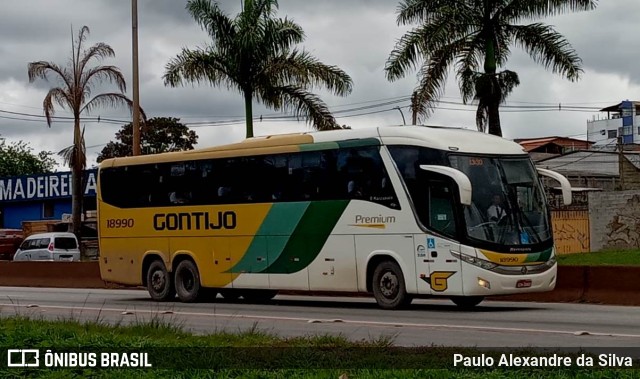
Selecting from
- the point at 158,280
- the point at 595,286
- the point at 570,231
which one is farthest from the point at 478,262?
the point at 570,231

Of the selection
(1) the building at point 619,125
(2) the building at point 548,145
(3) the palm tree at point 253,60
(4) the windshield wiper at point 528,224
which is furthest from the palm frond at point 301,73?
(1) the building at point 619,125

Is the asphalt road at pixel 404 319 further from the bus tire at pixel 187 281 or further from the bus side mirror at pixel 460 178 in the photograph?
the bus side mirror at pixel 460 178

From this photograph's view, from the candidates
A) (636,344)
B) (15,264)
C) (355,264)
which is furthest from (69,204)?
(636,344)

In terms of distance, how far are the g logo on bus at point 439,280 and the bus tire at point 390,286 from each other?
62cm

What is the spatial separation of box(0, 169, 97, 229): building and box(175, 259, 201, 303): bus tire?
3809 centimetres

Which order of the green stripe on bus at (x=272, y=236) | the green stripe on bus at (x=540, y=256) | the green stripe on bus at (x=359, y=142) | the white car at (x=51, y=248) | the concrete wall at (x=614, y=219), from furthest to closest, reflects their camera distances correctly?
the white car at (x=51, y=248) → the concrete wall at (x=614, y=219) → the green stripe on bus at (x=272, y=236) → the green stripe on bus at (x=359, y=142) → the green stripe on bus at (x=540, y=256)

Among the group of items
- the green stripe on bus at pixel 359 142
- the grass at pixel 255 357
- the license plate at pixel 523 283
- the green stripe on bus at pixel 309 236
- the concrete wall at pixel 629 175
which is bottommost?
the grass at pixel 255 357

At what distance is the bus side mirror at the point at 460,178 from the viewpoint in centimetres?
1794

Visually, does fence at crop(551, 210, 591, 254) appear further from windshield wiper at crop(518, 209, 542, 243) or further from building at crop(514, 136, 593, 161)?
building at crop(514, 136, 593, 161)

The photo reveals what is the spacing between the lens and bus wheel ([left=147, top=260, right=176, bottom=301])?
80.6 feet

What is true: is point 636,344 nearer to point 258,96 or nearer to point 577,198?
point 258,96

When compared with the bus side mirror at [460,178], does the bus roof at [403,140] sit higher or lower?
higher

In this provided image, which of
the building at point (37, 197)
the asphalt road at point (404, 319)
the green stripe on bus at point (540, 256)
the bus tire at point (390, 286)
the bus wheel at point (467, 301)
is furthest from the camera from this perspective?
the building at point (37, 197)

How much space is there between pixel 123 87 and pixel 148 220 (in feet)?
49.1
